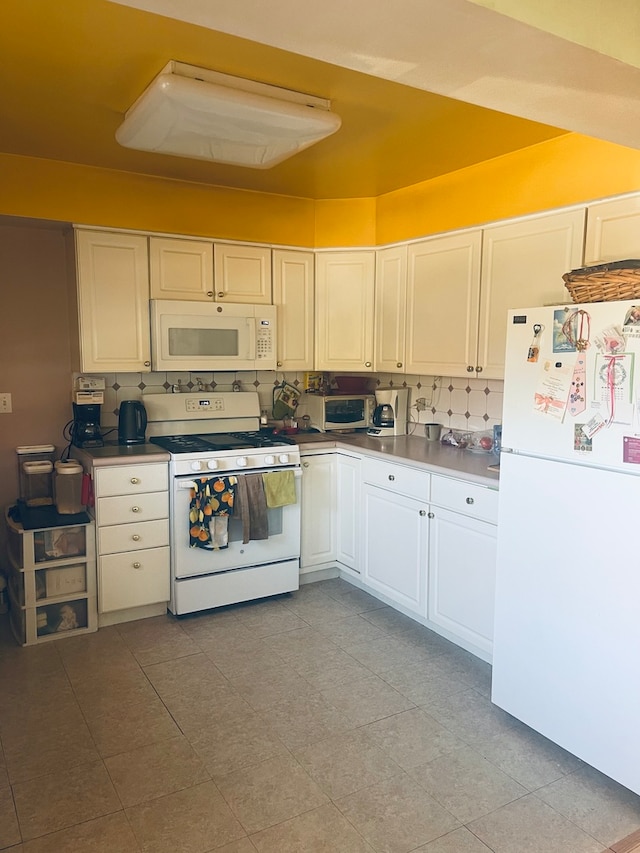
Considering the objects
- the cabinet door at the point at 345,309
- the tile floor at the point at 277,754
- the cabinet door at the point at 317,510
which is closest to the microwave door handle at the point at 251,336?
the cabinet door at the point at 345,309

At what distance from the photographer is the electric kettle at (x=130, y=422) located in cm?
353

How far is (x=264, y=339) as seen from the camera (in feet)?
12.6

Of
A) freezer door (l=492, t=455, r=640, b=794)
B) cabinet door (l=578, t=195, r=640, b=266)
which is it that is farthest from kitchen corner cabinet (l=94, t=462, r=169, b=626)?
cabinet door (l=578, t=195, r=640, b=266)

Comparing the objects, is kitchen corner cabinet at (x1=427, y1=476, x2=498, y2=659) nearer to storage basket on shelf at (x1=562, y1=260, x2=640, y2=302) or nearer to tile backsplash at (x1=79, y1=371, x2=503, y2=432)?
tile backsplash at (x1=79, y1=371, x2=503, y2=432)

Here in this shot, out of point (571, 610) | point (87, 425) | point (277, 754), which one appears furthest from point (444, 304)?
point (277, 754)

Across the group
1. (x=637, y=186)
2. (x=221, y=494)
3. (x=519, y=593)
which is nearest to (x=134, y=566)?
(x=221, y=494)

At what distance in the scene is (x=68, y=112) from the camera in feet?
8.31

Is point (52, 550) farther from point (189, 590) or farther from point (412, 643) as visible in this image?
point (412, 643)

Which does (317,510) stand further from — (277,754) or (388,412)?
(277,754)

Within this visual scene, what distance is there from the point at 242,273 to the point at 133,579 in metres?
1.88

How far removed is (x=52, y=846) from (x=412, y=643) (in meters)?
1.80

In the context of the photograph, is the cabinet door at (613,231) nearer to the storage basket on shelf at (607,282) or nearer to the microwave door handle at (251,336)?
the storage basket on shelf at (607,282)

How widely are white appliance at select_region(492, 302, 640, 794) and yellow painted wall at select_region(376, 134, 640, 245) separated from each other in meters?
0.80

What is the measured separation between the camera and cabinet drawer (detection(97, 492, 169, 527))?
3162 millimetres
